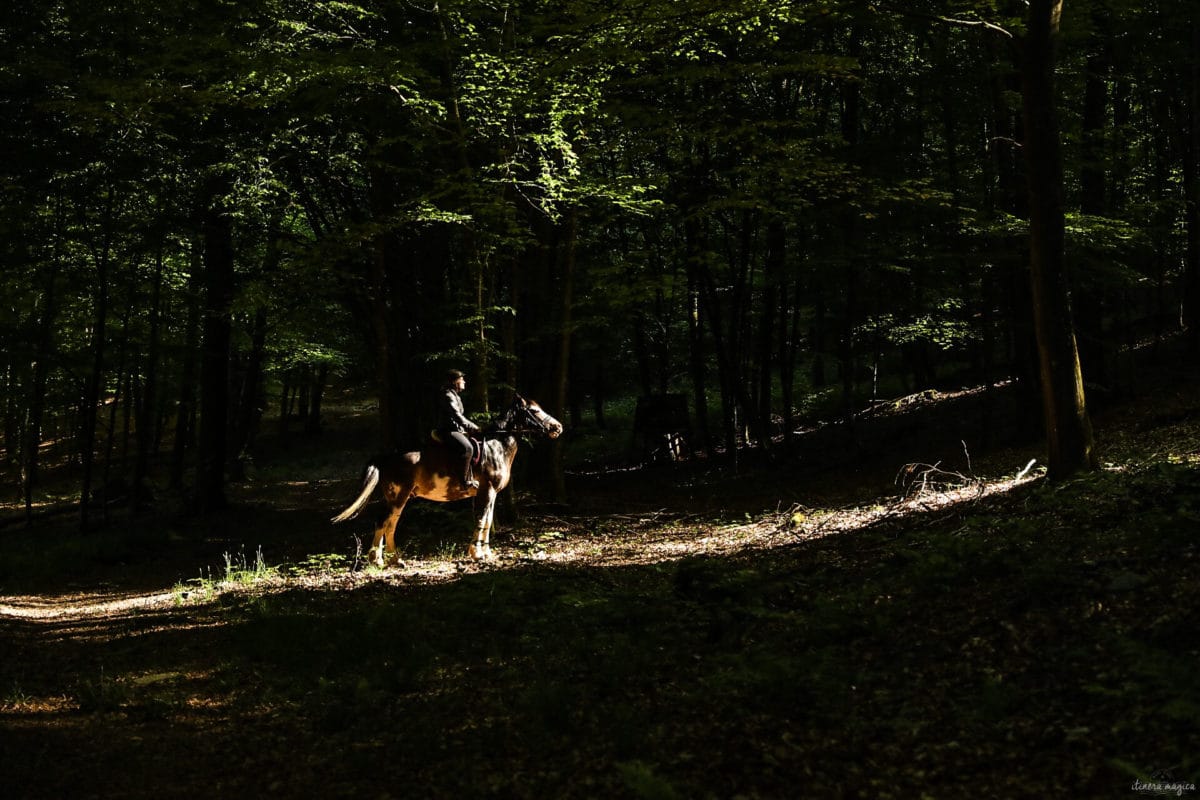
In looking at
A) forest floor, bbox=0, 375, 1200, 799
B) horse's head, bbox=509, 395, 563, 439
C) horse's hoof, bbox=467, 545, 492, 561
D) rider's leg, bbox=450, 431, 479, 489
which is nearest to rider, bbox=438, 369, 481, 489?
rider's leg, bbox=450, 431, 479, 489

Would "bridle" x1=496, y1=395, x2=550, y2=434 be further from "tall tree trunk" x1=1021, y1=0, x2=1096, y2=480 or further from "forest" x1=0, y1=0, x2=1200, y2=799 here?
"tall tree trunk" x1=1021, y1=0, x2=1096, y2=480

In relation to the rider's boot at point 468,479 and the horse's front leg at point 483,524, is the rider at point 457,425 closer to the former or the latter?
the rider's boot at point 468,479

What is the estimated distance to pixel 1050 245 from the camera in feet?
27.9

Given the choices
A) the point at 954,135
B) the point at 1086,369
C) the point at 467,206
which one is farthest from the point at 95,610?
the point at 1086,369

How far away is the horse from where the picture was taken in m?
12.4

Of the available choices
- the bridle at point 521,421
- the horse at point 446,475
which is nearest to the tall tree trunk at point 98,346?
the horse at point 446,475

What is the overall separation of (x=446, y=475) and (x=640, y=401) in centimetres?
1267

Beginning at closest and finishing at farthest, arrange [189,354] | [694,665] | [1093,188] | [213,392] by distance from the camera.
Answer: [694,665], [1093,188], [189,354], [213,392]

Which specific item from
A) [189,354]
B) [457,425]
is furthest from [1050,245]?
[189,354]

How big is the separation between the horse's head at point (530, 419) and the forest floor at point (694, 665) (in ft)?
6.39

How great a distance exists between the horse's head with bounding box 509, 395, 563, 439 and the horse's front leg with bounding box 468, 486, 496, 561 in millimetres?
1131

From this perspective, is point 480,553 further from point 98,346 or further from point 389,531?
point 98,346

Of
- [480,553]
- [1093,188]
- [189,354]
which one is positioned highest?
[1093,188]

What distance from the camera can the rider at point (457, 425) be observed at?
11922 mm
